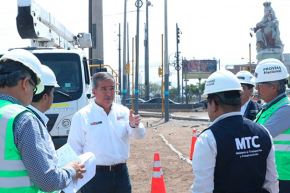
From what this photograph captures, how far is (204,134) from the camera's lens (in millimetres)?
3379

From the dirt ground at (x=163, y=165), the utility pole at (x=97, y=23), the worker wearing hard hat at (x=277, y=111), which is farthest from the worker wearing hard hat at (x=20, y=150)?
the utility pole at (x=97, y=23)

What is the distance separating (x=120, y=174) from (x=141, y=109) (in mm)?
42060

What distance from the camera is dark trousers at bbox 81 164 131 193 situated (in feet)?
17.0

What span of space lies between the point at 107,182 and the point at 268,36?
3432cm

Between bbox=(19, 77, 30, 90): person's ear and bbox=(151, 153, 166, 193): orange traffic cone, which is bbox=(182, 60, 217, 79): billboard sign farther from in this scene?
bbox=(19, 77, 30, 90): person's ear

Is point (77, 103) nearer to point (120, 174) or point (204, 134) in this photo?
point (120, 174)

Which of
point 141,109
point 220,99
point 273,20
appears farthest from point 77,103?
point 141,109

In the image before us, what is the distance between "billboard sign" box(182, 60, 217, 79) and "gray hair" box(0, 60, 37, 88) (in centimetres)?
8823

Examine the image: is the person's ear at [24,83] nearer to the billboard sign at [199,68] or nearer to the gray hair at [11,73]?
the gray hair at [11,73]

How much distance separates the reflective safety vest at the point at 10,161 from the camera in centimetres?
293

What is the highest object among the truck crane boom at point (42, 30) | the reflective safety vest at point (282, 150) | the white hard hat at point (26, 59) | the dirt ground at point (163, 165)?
the truck crane boom at point (42, 30)

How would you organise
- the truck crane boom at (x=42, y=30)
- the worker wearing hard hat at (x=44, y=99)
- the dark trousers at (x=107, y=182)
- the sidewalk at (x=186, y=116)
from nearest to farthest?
the worker wearing hard hat at (x=44, y=99) → the dark trousers at (x=107, y=182) → the truck crane boom at (x=42, y=30) → the sidewalk at (x=186, y=116)

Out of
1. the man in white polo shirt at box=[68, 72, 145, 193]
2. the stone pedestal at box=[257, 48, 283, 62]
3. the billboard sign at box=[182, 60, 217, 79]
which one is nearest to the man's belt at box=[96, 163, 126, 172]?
the man in white polo shirt at box=[68, 72, 145, 193]

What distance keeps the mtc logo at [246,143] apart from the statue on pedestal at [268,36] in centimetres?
3445
